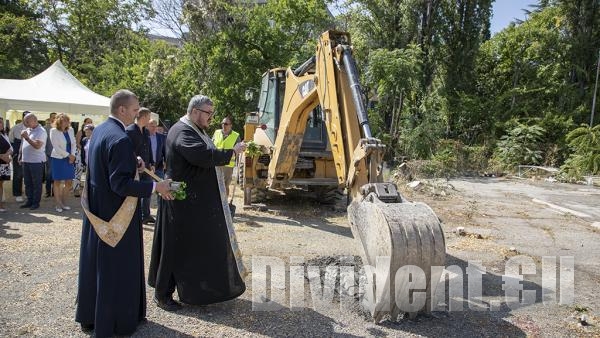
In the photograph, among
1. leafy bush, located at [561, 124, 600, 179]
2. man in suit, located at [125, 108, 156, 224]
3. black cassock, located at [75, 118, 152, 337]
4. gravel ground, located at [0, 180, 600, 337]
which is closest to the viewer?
black cassock, located at [75, 118, 152, 337]

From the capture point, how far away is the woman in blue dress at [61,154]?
322 inches

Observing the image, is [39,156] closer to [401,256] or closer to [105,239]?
[105,239]

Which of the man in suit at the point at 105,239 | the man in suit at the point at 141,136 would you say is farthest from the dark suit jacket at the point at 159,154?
the man in suit at the point at 105,239

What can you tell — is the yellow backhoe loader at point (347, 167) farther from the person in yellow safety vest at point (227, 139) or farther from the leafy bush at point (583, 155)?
the leafy bush at point (583, 155)

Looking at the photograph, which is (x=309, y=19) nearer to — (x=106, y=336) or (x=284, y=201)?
(x=284, y=201)

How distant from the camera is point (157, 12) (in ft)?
78.5

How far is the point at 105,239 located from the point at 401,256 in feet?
7.42

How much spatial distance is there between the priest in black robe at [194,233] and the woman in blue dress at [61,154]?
5127mm

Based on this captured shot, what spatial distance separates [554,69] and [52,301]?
2258cm

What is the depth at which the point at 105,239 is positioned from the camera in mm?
3436

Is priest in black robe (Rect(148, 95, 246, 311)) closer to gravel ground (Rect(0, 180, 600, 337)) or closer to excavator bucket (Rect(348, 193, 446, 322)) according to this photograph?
gravel ground (Rect(0, 180, 600, 337))

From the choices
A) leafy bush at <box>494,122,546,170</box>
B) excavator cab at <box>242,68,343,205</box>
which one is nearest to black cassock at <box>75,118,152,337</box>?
excavator cab at <box>242,68,343,205</box>

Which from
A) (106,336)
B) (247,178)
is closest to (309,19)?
(247,178)

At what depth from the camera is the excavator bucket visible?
3689mm
